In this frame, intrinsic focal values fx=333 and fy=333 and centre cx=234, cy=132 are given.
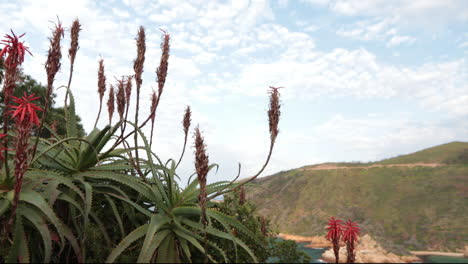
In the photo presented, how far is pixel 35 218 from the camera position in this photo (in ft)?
14.0

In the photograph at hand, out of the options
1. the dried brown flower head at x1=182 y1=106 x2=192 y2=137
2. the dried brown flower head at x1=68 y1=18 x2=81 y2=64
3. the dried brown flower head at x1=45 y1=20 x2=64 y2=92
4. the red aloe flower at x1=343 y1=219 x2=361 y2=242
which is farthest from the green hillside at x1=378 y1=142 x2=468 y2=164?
the dried brown flower head at x1=45 y1=20 x2=64 y2=92

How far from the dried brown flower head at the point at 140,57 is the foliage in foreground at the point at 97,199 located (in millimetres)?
15

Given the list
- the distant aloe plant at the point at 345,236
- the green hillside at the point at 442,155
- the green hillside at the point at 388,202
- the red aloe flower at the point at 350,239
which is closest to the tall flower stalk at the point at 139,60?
the distant aloe plant at the point at 345,236

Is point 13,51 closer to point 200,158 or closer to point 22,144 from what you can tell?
point 22,144

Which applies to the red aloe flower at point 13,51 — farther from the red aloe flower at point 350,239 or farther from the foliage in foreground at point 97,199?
the red aloe flower at point 350,239

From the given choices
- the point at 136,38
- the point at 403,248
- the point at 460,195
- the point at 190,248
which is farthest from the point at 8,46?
the point at 460,195

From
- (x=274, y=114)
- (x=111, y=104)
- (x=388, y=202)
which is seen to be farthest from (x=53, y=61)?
(x=388, y=202)

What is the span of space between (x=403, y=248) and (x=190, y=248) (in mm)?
63472

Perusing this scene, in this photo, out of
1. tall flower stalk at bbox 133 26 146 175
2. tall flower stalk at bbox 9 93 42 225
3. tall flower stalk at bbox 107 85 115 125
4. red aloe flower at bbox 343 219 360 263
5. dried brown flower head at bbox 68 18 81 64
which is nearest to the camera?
tall flower stalk at bbox 9 93 42 225

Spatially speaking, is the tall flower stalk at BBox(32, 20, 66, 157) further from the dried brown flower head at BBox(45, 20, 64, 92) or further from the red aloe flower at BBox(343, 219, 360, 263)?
the red aloe flower at BBox(343, 219, 360, 263)

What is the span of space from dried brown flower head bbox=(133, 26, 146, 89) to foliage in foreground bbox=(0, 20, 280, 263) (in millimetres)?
15

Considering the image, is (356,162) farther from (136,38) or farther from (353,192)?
(136,38)

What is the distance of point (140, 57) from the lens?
16.6 feet

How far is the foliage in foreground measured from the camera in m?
4.04
